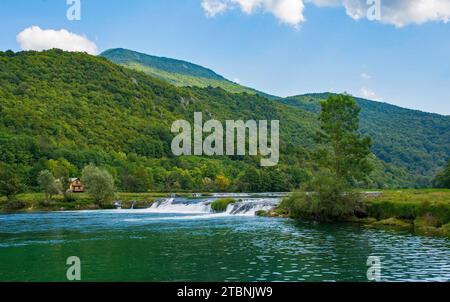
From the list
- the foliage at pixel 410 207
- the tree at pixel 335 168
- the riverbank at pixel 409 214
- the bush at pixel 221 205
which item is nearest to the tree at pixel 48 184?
the bush at pixel 221 205

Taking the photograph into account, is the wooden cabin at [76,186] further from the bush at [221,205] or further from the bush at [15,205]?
the bush at [221,205]

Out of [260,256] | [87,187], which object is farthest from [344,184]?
[87,187]

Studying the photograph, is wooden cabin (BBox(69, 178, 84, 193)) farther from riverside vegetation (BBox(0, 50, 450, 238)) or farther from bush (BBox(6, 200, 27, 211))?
bush (BBox(6, 200, 27, 211))

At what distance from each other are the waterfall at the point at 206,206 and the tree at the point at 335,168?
9.05m

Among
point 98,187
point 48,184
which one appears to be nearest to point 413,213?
point 98,187

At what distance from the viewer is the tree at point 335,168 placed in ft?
192

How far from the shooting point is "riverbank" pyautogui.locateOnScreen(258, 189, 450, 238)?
46500 millimetres

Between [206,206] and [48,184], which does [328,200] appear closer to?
[206,206]

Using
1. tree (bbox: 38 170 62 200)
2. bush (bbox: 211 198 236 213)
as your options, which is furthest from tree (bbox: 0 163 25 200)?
bush (bbox: 211 198 236 213)

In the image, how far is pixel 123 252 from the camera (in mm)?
36844

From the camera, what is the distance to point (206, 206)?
86.0 meters
